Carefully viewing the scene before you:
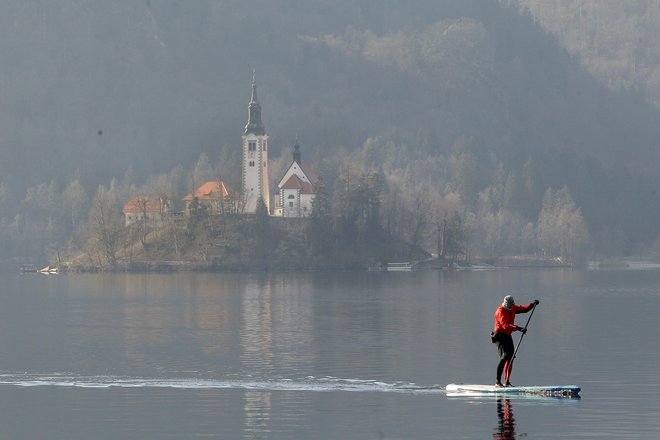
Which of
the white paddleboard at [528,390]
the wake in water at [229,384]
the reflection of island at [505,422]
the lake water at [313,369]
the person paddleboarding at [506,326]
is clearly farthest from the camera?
the wake in water at [229,384]

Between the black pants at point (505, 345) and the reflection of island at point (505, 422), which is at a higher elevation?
the black pants at point (505, 345)

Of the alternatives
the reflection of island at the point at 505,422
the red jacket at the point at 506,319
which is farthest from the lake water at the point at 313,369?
the red jacket at the point at 506,319

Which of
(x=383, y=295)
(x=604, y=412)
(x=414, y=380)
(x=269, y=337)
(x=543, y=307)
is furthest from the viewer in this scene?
(x=383, y=295)

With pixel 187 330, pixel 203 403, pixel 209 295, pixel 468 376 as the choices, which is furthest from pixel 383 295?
pixel 203 403

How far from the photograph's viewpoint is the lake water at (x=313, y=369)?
53.2 metres

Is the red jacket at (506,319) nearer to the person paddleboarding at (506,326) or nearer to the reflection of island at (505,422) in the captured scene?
the person paddleboarding at (506,326)

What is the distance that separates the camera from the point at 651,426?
5244 cm

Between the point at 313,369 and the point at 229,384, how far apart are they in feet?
26.3

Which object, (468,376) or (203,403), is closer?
(203,403)

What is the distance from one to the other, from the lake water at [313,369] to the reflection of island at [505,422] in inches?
3.6

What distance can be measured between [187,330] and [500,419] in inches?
2010

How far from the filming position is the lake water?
175 ft

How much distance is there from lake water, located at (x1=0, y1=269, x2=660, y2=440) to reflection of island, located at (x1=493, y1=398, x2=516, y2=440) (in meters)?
0.09

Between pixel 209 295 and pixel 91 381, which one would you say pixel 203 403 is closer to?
pixel 91 381
